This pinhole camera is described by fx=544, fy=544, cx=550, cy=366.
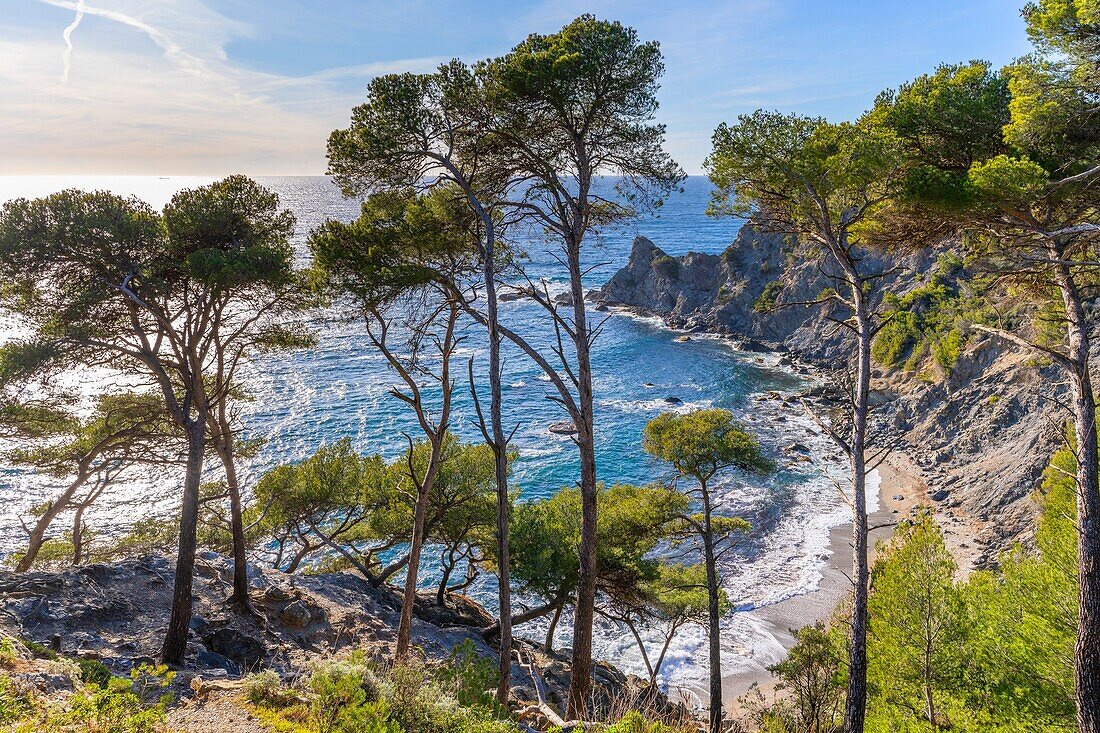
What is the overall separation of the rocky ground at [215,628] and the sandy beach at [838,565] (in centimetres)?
686

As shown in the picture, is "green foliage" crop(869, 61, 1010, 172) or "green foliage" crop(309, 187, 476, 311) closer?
"green foliage" crop(869, 61, 1010, 172)

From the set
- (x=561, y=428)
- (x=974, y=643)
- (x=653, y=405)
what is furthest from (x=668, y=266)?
(x=974, y=643)

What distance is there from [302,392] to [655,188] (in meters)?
42.7

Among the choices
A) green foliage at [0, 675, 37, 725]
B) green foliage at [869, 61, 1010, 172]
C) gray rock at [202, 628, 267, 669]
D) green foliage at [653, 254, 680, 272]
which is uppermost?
green foliage at [653, 254, 680, 272]

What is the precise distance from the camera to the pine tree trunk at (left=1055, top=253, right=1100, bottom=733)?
749cm

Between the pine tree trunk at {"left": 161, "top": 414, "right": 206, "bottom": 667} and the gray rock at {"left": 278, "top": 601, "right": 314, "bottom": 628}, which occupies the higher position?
the pine tree trunk at {"left": 161, "top": 414, "right": 206, "bottom": 667}

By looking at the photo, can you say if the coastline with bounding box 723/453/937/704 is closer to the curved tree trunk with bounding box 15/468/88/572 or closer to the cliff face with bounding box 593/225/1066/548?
the cliff face with bounding box 593/225/1066/548

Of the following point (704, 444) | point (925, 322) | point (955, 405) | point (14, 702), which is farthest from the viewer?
point (925, 322)

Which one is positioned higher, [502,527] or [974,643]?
[502,527]

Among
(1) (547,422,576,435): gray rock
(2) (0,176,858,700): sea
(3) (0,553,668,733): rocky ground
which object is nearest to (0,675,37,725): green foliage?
(3) (0,553,668,733): rocky ground

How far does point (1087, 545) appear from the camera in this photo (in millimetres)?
7566

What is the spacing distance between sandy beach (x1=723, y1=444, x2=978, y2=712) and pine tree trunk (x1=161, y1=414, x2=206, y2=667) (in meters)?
16.2

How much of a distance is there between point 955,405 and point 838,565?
16.3m

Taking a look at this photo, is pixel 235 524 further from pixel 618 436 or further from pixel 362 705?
pixel 618 436
